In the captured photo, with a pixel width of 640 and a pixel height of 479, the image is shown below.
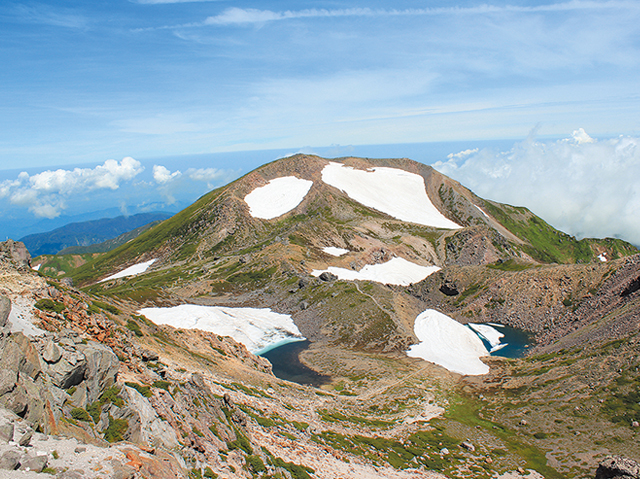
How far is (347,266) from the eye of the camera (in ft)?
460

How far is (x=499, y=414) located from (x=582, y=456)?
1388 cm

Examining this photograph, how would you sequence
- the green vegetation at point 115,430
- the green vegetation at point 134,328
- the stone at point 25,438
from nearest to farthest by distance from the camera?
the stone at point 25,438 < the green vegetation at point 115,430 < the green vegetation at point 134,328

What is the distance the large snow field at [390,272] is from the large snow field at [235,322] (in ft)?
105

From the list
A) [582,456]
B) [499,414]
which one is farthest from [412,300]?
[582,456]

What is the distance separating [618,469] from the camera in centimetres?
3366

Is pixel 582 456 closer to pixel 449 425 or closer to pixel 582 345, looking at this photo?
pixel 449 425

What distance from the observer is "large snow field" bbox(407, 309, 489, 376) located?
77562mm

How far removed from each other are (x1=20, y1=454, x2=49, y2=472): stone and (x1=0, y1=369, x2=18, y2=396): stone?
3.62 meters

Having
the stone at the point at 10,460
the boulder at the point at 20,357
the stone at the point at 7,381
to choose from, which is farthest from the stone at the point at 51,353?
the stone at the point at 10,460

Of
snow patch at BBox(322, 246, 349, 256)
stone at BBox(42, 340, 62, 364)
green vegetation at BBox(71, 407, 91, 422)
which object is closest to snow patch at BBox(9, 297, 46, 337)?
stone at BBox(42, 340, 62, 364)

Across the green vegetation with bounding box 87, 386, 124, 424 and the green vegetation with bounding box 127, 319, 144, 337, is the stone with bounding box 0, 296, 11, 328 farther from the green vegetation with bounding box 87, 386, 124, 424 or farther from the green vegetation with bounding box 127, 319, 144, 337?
the green vegetation with bounding box 127, 319, 144, 337

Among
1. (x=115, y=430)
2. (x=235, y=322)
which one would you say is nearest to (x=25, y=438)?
(x=115, y=430)

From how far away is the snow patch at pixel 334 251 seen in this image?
150m

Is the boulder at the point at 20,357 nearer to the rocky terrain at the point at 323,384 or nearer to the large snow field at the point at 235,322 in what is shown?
the rocky terrain at the point at 323,384
